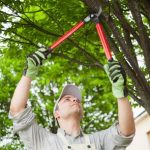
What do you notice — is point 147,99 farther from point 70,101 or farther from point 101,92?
point 101,92

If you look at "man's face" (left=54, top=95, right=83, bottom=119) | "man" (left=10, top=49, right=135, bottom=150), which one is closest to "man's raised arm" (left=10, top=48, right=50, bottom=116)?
"man" (left=10, top=49, right=135, bottom=150)

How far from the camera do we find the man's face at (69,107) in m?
3.51

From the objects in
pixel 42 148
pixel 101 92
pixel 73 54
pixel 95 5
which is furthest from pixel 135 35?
pixel 101 92

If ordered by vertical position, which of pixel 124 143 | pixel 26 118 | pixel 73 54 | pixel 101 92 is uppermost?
pixel 101 92

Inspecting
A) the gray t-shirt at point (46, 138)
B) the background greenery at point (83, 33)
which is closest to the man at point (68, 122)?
the gray t-shirt at point (46, 138)

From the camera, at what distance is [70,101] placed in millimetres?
3600

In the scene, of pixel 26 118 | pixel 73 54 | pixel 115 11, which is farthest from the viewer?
pixel 73 54

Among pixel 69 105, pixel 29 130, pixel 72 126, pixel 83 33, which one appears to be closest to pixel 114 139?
pixel 72 126

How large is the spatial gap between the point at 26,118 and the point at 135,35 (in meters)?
2.88

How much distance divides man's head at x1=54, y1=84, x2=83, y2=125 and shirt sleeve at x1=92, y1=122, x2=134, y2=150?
0.24 m

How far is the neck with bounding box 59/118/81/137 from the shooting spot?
3477 millimetres

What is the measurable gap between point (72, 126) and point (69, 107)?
155 mm

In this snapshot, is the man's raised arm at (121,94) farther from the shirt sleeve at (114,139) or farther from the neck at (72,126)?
the neck at (72,126)

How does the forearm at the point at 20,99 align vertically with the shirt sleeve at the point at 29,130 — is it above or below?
above
